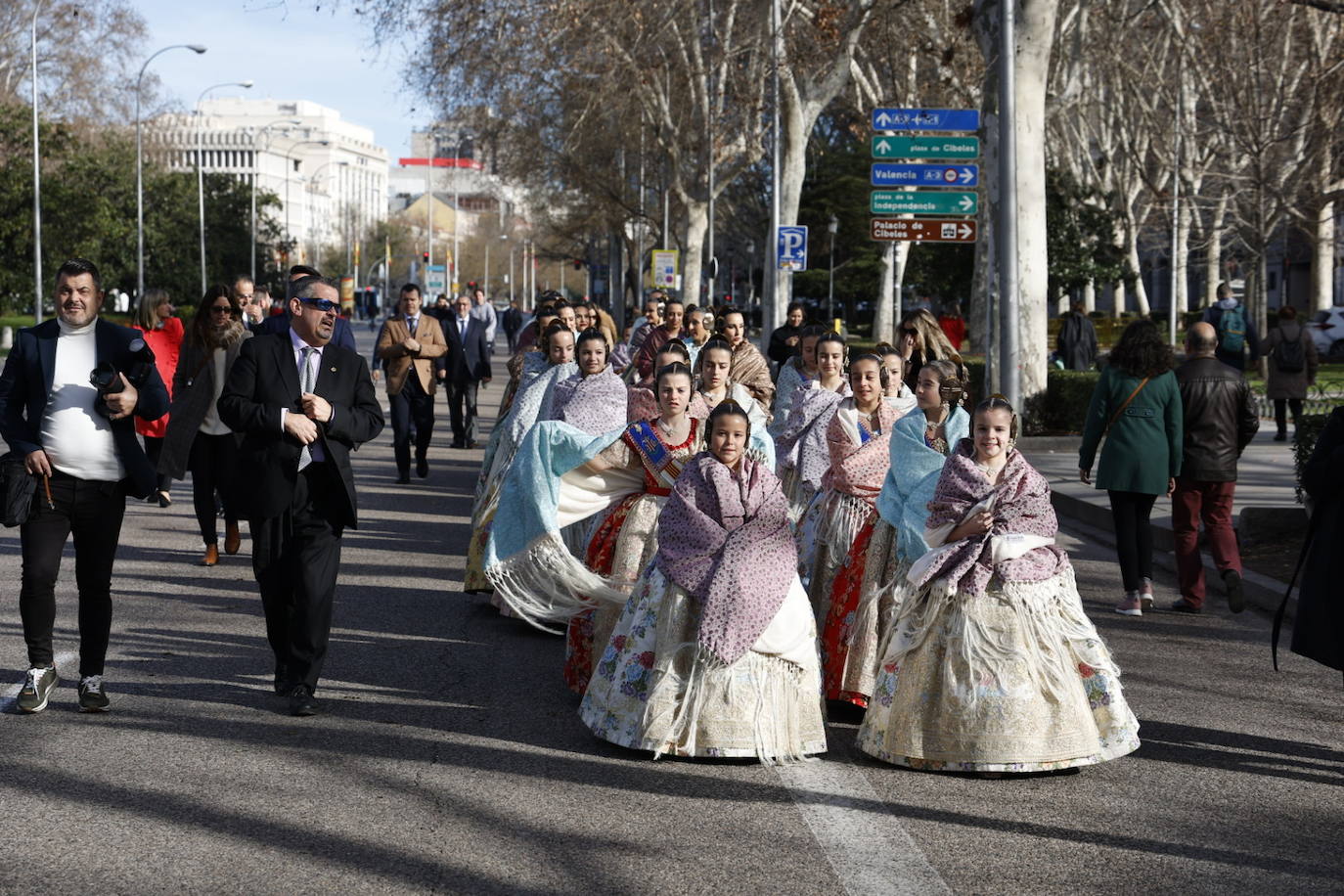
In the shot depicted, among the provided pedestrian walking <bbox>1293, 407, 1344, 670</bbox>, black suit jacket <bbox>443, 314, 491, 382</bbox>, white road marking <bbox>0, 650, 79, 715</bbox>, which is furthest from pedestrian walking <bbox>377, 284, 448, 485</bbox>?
pedestrian walking <bbox>1293, 407, 1344, 670</bbox>

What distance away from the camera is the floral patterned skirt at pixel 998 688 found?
655cm

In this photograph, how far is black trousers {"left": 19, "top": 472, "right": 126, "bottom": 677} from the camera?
293 inches

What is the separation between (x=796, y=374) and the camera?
1208cm

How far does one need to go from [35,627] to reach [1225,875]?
15.3 ft

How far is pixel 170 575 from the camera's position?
38.1ft

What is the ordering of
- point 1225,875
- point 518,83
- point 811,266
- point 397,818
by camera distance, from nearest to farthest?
point 1225,875 → point 397,818 → point 518,83 → point 811,266

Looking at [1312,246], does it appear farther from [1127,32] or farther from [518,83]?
[518,83]

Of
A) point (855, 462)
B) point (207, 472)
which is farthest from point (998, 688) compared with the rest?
point (207, 472)

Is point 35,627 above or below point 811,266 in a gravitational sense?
below

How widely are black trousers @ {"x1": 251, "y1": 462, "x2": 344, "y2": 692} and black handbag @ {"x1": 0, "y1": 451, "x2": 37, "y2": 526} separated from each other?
868 millimetres

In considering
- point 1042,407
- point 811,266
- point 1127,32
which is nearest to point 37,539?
point 1042,407

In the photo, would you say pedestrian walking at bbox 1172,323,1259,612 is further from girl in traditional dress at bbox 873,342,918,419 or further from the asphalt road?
girl in traditional dress at bbox 873,342,918,419

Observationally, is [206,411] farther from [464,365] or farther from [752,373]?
[464,365]

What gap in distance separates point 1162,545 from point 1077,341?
40.6 feet
